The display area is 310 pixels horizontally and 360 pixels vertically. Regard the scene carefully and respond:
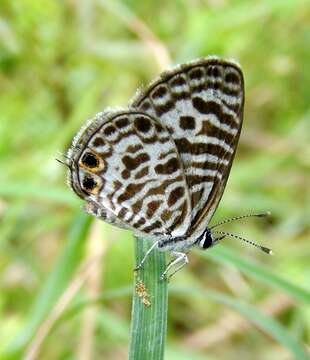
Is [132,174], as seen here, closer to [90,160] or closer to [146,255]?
[90,160]

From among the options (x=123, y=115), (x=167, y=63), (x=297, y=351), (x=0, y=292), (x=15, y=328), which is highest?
(x=167, y=63)

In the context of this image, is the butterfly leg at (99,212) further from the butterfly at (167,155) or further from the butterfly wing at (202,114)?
the butterfly wing at (202,114)

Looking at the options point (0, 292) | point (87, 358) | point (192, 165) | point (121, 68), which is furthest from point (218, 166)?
point (121, 68)

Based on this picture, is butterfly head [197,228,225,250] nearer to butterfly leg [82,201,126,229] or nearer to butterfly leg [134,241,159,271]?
butterfly leg [134,241,159,271]

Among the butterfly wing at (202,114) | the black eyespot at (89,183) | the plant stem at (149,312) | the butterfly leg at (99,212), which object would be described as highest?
the butterfly wing at (202,114)

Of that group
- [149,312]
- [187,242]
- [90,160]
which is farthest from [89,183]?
[149,312]

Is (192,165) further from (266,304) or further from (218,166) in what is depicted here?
(266,304)

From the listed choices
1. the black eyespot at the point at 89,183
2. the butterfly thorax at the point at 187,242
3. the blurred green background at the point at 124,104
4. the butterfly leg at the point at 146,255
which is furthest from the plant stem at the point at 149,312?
the blurred green background at the point at 124,104
